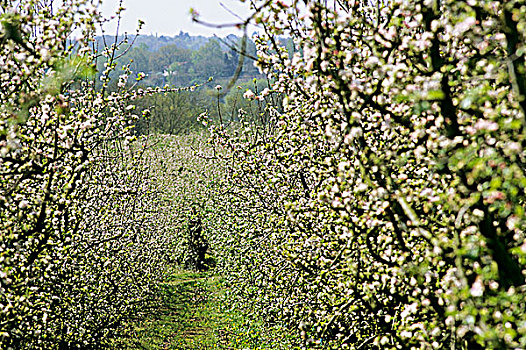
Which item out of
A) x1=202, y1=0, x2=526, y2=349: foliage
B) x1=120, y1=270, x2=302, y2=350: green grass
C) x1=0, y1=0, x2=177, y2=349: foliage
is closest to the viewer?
x1=202, y1=0, x2=526, y2=349: foliage

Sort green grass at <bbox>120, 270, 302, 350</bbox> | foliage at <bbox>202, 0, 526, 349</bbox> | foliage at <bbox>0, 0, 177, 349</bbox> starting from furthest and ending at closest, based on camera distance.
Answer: green grass at <bbox>120, 270, 302, 350</bbox>, foliage at <bbox>0, 0, 177, 349</bbox>, foliage at <bbox>202, 0, 526, 349</bbox>

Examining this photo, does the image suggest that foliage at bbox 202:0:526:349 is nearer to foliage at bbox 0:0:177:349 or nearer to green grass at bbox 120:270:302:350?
foliage at bbox 0:0:177:349

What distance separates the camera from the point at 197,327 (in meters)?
17.9

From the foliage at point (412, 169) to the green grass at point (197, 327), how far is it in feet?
9.60

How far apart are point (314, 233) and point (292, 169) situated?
4.77ft

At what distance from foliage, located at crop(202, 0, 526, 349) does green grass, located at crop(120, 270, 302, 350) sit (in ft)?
9.60

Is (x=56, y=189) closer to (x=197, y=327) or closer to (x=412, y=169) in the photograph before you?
(x=412, y=169)

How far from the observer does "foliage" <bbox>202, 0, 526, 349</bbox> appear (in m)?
2.82

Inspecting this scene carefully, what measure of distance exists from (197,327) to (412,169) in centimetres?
1456

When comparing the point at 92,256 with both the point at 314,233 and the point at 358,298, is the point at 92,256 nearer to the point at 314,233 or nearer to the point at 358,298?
the point at 314,233

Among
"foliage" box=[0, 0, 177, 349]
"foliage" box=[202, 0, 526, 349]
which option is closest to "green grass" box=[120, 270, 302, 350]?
"foliage" box=[0, 0, 177, 349]

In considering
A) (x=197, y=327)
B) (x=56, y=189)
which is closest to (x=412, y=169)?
(x=56, y=189)

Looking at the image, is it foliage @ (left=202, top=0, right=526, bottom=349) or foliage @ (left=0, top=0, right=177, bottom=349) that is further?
foliage @ (left=0, top=0, right=177, bottom=349)

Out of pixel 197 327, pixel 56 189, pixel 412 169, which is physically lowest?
pixel 197 327
